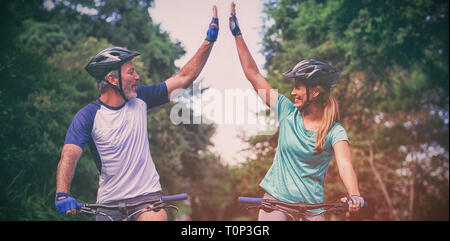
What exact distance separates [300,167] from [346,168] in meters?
0.50

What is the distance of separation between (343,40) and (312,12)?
1.92 m

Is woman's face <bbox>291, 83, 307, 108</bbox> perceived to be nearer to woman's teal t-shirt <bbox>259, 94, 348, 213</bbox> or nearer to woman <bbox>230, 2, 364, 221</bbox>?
woman <bbox>230, 2, 364, 221</bbox>

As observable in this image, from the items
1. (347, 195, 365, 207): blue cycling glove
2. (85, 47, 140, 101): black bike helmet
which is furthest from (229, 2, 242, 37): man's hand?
(347, 195, 365, 207): blue cycling glove

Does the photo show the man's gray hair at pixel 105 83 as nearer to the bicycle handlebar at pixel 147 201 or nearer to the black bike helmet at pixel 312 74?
the bicycle handlebar at pixel 147 201

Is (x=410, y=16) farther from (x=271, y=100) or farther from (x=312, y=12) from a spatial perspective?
(x=271, y=100)

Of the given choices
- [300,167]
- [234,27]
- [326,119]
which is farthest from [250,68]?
[300,167]

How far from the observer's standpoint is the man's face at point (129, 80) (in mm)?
5719

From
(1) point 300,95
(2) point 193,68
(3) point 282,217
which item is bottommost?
(3) point 282,217

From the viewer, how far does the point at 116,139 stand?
5.56m

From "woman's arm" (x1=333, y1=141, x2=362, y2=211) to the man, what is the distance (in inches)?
74.8

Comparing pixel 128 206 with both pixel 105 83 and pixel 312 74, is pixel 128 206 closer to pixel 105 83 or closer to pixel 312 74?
pixel 105 83
